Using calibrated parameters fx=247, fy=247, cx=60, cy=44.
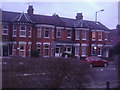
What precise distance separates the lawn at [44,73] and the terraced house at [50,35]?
2048 cm

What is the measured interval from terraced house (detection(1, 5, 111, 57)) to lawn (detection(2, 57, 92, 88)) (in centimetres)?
2048

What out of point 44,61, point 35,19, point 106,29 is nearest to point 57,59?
point 44,61

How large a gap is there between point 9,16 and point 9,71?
29.3 m

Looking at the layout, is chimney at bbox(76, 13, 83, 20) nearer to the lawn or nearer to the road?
the road

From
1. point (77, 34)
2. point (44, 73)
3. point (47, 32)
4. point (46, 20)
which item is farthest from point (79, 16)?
point (44, 73)

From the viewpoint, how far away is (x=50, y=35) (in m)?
A: 38.1

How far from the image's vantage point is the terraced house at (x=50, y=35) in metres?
34.8

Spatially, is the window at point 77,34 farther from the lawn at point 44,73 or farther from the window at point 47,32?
the lawn at point 44,73

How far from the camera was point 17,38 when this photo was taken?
34844 mm

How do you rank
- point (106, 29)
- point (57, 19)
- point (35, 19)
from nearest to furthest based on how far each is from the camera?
point (35, 19), point (57, 19), point (106, 29)

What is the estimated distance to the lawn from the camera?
8.01 m

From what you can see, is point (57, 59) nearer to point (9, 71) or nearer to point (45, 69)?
point (45, 69)

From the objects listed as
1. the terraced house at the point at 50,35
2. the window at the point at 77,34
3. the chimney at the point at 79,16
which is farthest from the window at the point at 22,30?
the chimney at the point at 79,16

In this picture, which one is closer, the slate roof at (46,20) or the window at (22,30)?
the window at (22,30)
